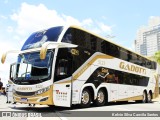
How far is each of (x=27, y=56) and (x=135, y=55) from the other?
1043 cm

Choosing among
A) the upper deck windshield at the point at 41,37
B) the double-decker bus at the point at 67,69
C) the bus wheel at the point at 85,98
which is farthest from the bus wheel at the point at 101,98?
the upper deck windshield at the point at 41,37

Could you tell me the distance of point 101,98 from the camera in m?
16.5

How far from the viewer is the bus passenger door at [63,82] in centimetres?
1271

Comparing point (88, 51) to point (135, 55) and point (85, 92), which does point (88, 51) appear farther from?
point (135, 55)

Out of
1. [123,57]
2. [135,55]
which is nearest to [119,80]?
[123,57]

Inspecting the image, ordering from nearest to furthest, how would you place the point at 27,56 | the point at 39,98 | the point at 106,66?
the point at 39,98
the point at 27,56
the point at 106,66

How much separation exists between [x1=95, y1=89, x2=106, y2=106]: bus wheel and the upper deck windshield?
15.0 feet

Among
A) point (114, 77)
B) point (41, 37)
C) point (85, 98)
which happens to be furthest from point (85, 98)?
point (114, 77)

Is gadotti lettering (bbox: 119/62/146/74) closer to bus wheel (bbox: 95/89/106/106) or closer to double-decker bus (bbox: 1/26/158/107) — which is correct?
double-decker bus (bbox: 1/26/158/107)

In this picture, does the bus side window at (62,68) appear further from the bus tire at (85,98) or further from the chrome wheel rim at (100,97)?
the chrome wheel rim at (100,97)

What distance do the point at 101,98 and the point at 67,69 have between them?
395cm

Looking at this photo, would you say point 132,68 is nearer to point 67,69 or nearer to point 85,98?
point 85,98

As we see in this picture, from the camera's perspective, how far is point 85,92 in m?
15.0

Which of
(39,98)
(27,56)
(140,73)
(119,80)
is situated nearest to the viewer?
(39,98)
